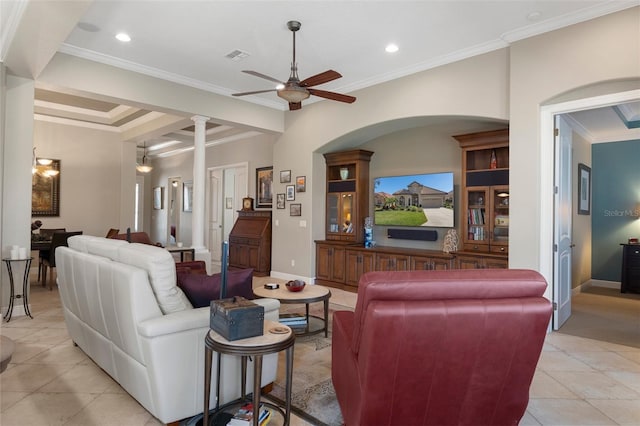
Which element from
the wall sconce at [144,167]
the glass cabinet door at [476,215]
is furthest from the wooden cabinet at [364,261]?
the wall sconce at [144,167]

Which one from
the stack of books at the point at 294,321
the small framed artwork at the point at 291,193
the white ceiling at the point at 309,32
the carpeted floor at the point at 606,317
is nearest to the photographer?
the white ceiling at the point at 309,32

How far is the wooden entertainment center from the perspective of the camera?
4840 millimetres

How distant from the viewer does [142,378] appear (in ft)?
7.16

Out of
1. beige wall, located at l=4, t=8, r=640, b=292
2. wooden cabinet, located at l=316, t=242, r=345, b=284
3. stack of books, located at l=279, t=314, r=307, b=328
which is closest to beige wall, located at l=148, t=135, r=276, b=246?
beige wall, located at l=4, t=8, r=640, b=292

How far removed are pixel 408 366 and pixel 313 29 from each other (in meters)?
3.71

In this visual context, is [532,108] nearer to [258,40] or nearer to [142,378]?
[258,40]

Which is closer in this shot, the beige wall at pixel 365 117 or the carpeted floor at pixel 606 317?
the carpeted floor at pixel 606 317

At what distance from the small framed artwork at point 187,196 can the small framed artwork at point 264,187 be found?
3265 mm

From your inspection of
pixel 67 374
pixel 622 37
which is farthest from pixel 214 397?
pixel 622 37

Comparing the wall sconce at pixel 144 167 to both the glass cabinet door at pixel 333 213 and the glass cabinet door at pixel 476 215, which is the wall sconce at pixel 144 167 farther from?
the glass cabinet door at pixel 476 215

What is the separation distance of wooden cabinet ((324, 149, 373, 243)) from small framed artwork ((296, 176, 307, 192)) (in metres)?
0.45

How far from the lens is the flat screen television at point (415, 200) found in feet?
18.3

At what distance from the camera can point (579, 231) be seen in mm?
6199

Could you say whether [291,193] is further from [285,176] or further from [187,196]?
[187,196]
